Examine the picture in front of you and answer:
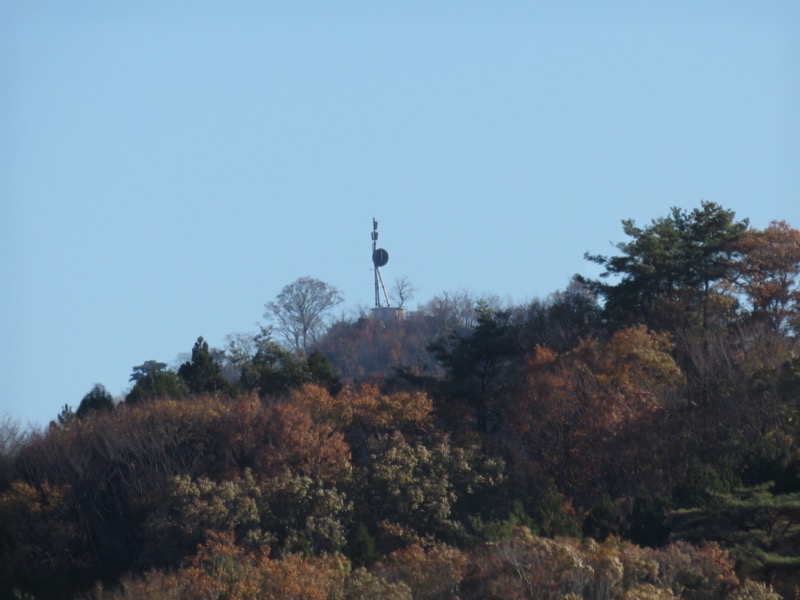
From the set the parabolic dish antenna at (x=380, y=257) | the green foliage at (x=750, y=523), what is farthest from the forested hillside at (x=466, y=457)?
the parabolic dish antenna at (x=380, y=257)

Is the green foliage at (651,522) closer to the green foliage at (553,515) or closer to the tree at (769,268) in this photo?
the green foliage at (553,515)

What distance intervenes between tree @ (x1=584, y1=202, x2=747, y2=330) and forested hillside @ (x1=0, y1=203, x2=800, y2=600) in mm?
79

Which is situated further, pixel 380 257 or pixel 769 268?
pixel 380 257

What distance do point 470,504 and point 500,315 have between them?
10.3 meters

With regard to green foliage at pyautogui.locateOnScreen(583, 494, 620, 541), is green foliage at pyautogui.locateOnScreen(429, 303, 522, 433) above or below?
above

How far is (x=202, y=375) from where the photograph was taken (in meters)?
44.5

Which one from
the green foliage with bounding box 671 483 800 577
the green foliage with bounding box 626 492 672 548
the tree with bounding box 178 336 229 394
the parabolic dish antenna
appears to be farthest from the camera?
the parabolic dish antenna

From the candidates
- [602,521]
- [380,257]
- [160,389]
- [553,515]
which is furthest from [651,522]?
[380,257]

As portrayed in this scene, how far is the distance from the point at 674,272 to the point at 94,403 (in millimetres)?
17843

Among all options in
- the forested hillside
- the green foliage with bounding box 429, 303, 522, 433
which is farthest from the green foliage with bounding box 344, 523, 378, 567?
the green foliage with bounding box 429, 303, 522, 433

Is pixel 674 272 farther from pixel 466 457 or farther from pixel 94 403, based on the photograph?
pixel 94 403

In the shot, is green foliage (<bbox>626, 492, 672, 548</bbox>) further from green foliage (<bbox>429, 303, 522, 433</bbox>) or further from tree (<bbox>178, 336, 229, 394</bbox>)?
tree (<bbox>178, 336, 229, 394</bbox>)

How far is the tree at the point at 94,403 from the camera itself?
4281cm

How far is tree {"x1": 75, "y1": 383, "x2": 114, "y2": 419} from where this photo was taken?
42.8 meters
